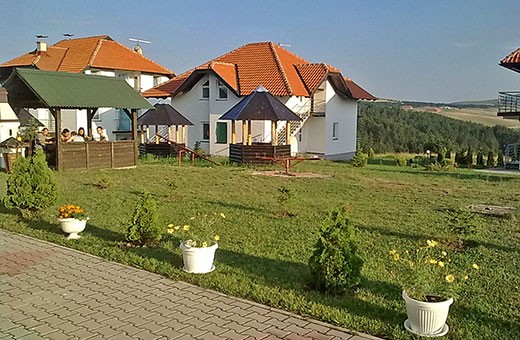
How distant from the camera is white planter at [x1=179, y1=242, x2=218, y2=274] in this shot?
5.87m

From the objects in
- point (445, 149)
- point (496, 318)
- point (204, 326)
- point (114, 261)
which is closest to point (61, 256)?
point (114, 261)

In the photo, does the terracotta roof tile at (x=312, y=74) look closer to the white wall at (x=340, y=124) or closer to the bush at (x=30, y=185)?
the white wall at (x=340, y=124)

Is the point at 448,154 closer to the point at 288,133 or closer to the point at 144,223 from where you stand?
the point at 288,133

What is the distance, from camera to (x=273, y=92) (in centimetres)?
2572

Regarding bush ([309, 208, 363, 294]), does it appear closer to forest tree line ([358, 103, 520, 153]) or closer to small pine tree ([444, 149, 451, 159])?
small pine tree ([444, 149, 451, 159])

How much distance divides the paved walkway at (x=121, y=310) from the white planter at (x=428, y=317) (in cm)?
45

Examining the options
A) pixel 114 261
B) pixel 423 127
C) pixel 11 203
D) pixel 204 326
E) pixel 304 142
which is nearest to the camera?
pixel 204 326

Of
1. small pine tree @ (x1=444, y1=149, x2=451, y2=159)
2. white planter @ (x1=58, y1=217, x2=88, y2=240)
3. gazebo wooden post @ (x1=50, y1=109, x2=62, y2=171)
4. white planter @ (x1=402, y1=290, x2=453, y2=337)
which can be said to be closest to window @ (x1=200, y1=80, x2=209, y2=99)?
gazebo wooden post @ (x1=50, y1=109, x2=62, y2=171)

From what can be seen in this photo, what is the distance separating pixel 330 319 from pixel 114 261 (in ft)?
10.5

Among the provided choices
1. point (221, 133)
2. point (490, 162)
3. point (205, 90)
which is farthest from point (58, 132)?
point (490, 162)

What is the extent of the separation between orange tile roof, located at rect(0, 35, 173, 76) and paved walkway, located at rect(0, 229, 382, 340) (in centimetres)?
2645

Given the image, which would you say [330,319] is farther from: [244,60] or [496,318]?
[244,60]

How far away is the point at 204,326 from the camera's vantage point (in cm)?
444

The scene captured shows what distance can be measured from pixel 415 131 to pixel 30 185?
4625 centimetres
